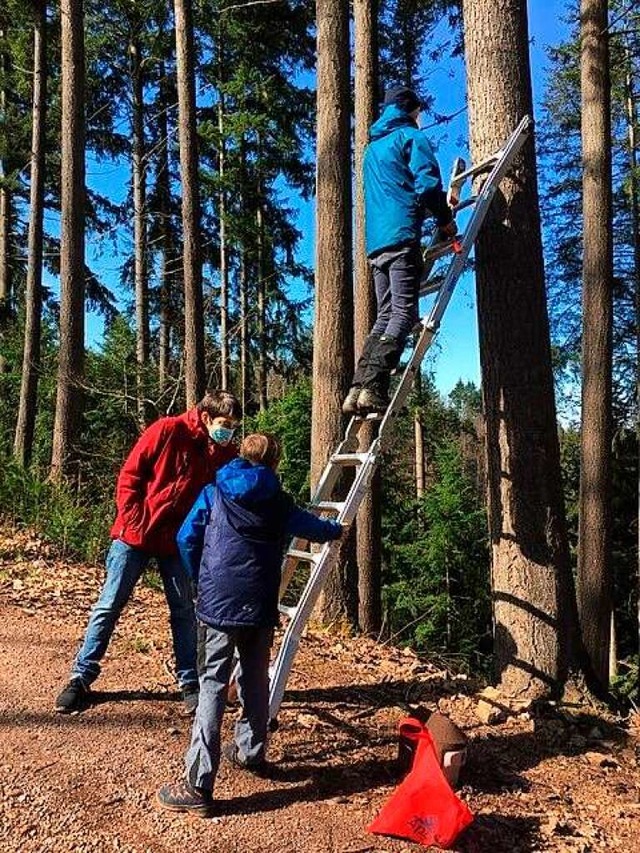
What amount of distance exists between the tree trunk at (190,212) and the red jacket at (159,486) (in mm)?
7157

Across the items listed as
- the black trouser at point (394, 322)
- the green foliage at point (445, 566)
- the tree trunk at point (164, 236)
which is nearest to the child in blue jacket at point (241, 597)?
the black trouser at point (394, 322)

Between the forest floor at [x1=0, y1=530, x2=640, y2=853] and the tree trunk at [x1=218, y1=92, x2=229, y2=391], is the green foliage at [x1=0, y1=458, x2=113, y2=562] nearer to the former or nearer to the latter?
the forest floor at [x1=0, y1=530, x2=640, y2=853]

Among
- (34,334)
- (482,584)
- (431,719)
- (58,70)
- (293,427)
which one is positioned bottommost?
(482,584)

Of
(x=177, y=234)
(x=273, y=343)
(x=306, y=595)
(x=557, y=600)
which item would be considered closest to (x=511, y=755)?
(x=557, y=600)

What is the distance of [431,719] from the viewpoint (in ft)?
12.9

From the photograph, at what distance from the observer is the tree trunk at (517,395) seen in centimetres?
501

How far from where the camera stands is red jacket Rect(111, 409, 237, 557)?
448 cm

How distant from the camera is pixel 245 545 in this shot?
359cm

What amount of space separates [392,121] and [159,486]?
2820mm

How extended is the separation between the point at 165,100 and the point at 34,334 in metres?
9.72

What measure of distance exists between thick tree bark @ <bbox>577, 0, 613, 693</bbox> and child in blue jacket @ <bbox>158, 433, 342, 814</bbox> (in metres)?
7.64

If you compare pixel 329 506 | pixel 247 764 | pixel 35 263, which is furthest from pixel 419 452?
pixel 247 764

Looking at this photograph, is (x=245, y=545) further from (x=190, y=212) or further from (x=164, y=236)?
(x=164, y=236)

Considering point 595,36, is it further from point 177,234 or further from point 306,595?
point 177,234
